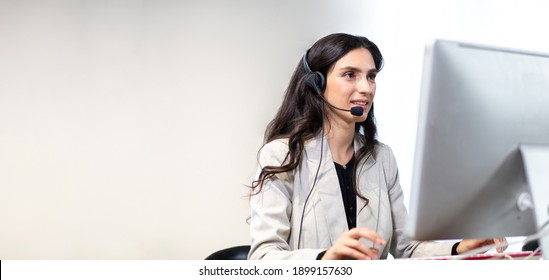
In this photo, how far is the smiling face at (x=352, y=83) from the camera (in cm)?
150

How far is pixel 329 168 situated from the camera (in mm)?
1482

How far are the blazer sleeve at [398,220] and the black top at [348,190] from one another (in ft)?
0.38

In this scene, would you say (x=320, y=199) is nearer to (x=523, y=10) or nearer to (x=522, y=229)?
(x=522, y=229)

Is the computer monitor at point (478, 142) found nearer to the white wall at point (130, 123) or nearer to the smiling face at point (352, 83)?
the smiling face at point (352, 83)

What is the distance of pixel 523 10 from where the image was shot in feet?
7.81

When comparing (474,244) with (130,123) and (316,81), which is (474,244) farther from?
(130,123)

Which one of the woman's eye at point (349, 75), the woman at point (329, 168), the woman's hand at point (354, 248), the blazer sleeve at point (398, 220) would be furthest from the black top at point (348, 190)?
the woman's hand at point (354, 248)

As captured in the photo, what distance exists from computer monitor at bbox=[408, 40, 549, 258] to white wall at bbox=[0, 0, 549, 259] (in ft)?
4.83

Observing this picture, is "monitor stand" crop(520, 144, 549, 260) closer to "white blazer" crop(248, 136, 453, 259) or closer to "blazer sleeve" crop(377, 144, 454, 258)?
"white blazer" crop(248, 136, 453, 259)

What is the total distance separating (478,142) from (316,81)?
774mm

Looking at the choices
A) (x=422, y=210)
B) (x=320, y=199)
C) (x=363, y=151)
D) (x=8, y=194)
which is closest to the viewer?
(x=422, y=210)

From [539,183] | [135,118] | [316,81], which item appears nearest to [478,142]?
[539,183]

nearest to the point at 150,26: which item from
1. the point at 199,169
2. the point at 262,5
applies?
the point at 262,5
